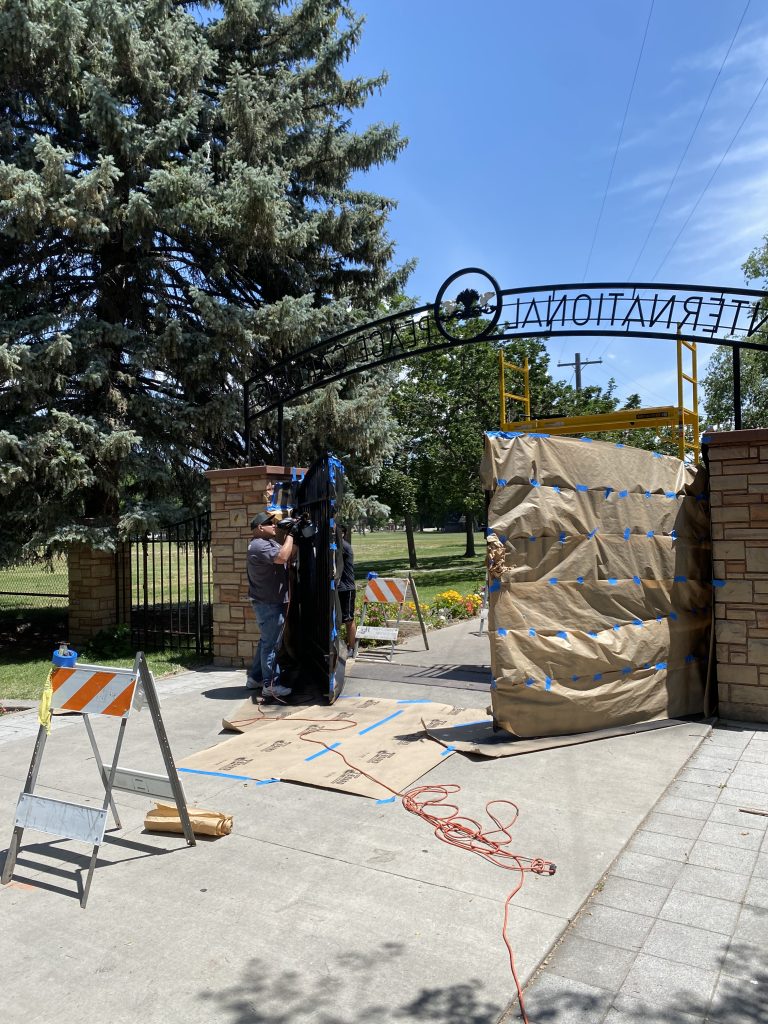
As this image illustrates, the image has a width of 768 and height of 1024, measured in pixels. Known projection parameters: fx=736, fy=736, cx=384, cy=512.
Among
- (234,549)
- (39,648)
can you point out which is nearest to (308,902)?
(234,549)

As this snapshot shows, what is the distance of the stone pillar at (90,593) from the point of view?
1141 centimetres

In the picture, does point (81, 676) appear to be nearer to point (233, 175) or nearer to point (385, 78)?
point (233, 175)

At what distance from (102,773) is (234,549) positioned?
514 cm

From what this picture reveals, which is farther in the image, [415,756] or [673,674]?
[673,674]

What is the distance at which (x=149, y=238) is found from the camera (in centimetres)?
1110

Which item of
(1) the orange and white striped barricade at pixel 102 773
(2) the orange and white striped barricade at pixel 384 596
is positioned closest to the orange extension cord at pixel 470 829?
(1) the orange and white striped barricade at pixel 102 773

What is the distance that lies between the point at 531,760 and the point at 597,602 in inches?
56.8

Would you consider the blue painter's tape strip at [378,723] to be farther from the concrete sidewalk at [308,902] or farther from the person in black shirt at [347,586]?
the person in black shirt at [347,586]

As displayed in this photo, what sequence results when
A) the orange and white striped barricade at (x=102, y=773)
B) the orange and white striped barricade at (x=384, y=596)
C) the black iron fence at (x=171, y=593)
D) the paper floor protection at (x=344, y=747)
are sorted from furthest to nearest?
the black iron fence at (x=171, y=593)
the orange and white striped barricade at (x=384, y=596)
the paper floor protection at (x=344, y=747)
the orange and white striped barricade at (x=102, y=773)

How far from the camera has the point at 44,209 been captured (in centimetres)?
979

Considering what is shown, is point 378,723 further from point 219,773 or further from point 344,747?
point 219,773

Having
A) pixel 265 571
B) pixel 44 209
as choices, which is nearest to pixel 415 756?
pixel 265 571

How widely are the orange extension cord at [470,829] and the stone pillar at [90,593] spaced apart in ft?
24.1

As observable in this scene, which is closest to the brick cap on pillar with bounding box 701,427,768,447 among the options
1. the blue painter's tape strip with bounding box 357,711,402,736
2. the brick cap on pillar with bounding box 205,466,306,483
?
the blue painter's tape strip with bounding box 357,711,402,736
